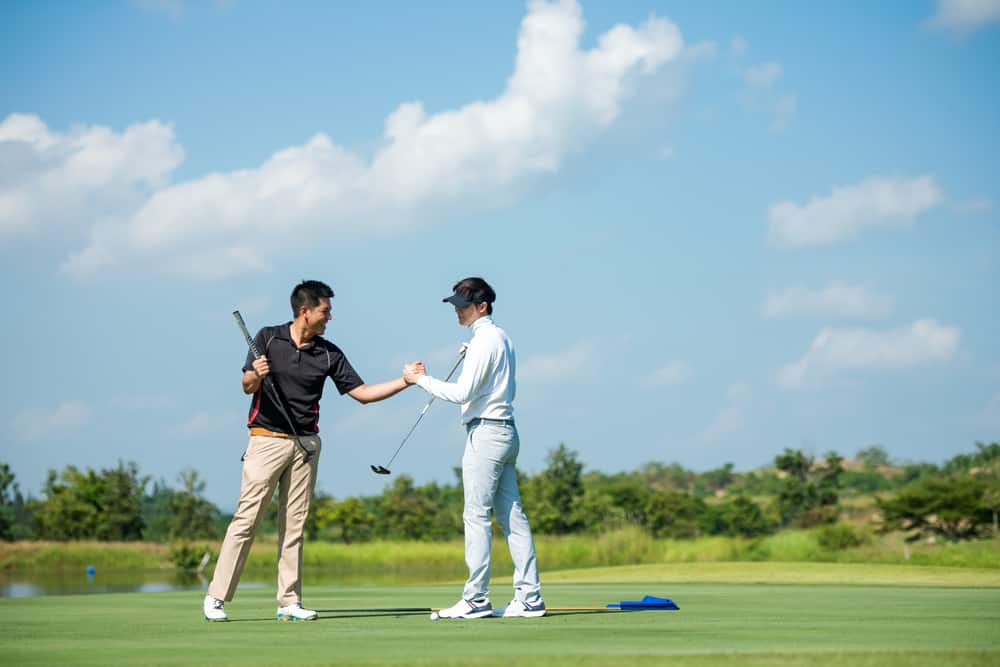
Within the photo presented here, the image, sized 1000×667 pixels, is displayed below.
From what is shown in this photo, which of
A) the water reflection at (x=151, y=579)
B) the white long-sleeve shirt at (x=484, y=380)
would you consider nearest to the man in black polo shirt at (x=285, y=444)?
the white long-sleeve shirt at (x=484, y=380)

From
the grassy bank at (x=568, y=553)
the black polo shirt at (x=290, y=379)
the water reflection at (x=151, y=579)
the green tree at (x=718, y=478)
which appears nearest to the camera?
the black polo shirt at (x=290, y=379)

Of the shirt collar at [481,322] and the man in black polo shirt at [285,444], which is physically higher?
the shirt collar at [481,322]

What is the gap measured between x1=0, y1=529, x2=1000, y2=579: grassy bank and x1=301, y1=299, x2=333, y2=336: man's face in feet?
46.6

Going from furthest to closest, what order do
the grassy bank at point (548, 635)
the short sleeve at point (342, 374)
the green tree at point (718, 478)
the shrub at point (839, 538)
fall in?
the green tree at point (718, 478) → the shrub at point (839, 538) → the short sleeve at point (342, 374) → the grassy bank at point (548, 635)

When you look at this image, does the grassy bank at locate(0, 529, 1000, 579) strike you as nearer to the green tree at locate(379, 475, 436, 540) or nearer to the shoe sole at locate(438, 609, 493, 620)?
the green tree at locate(379, 475, 436, 540)

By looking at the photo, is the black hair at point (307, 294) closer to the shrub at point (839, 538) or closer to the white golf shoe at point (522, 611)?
the white golf shoe at point (522, 611)

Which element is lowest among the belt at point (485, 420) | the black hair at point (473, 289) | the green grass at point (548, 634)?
the green grass at point (548, 634)

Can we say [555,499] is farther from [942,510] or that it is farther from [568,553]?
[942,510]

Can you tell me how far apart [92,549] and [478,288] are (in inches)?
1251

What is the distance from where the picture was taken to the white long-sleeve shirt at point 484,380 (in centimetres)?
753

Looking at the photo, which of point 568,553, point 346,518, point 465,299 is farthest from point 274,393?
point 346,518

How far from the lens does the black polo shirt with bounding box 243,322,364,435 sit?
795 centimetres

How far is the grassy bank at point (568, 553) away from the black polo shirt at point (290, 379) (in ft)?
46.2

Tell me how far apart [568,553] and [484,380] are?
2401cm
